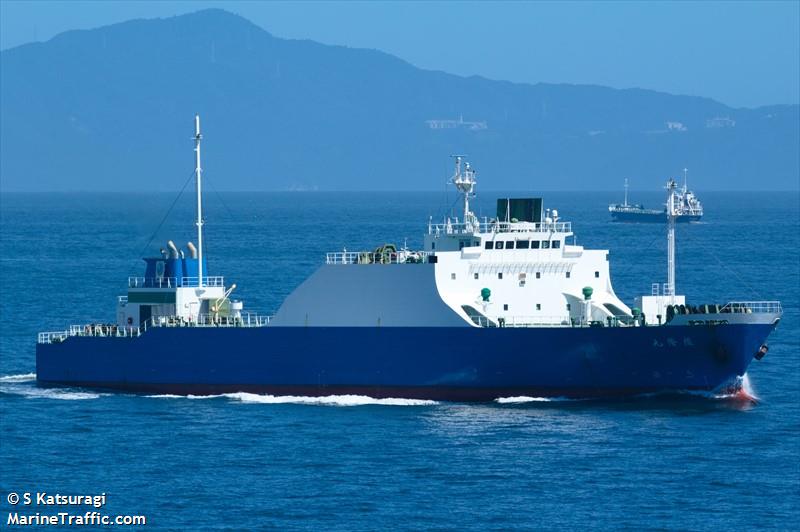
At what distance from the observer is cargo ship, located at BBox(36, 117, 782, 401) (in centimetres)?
4772

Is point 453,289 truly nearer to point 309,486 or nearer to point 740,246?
point 309,486

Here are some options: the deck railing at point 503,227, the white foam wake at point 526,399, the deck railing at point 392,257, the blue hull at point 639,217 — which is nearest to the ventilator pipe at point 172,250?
the deck railing at point 392,257

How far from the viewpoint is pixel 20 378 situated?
55.3 meters

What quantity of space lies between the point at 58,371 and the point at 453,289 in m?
13.0

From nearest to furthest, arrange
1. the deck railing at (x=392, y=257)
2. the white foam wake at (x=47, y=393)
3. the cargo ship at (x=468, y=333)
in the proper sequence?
the cargo ship at (x=468, y=333), the deck railing at (x=392, y=257), the white foam wake at (x=47, y=393)

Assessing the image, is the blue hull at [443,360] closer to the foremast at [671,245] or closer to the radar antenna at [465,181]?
the foremast at [671,245]

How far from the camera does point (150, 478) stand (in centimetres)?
4003

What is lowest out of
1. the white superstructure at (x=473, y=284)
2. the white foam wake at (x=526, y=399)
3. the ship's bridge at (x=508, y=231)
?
the white foam wake at (x=526, y=399)

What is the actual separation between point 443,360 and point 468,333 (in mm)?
1114

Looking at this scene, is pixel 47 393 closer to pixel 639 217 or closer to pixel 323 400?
pixel 323 400

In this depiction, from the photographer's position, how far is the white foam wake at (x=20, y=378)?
54.9m

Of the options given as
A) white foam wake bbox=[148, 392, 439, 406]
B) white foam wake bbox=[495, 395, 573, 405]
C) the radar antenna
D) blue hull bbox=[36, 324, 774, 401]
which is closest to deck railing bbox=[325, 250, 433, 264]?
blue hull bbox=[36, 324, 774, 401]

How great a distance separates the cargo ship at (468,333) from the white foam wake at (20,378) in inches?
145

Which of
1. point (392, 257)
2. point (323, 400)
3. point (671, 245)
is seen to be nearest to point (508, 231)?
point (392, 257)
